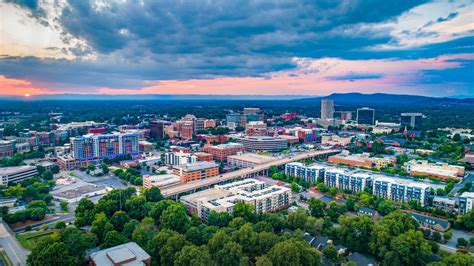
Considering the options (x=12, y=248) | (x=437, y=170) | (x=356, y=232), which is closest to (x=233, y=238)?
(x=356, y=232)

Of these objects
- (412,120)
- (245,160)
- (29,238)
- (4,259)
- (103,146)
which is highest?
(412,120)

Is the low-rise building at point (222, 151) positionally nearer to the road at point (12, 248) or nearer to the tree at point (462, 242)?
the road at point (12, 248)

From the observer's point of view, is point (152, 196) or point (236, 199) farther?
point (152, 196)

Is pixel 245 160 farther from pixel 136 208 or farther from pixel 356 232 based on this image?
pixel 356 232

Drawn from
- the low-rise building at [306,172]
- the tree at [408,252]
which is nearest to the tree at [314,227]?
the tree at [408,252]

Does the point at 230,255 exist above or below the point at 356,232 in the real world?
above

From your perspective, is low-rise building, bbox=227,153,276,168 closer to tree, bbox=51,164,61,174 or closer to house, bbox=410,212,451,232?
house, bbox=410,212,451,232

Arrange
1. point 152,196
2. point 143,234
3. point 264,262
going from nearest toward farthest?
point 264,262, point 143,234, point 152,196
